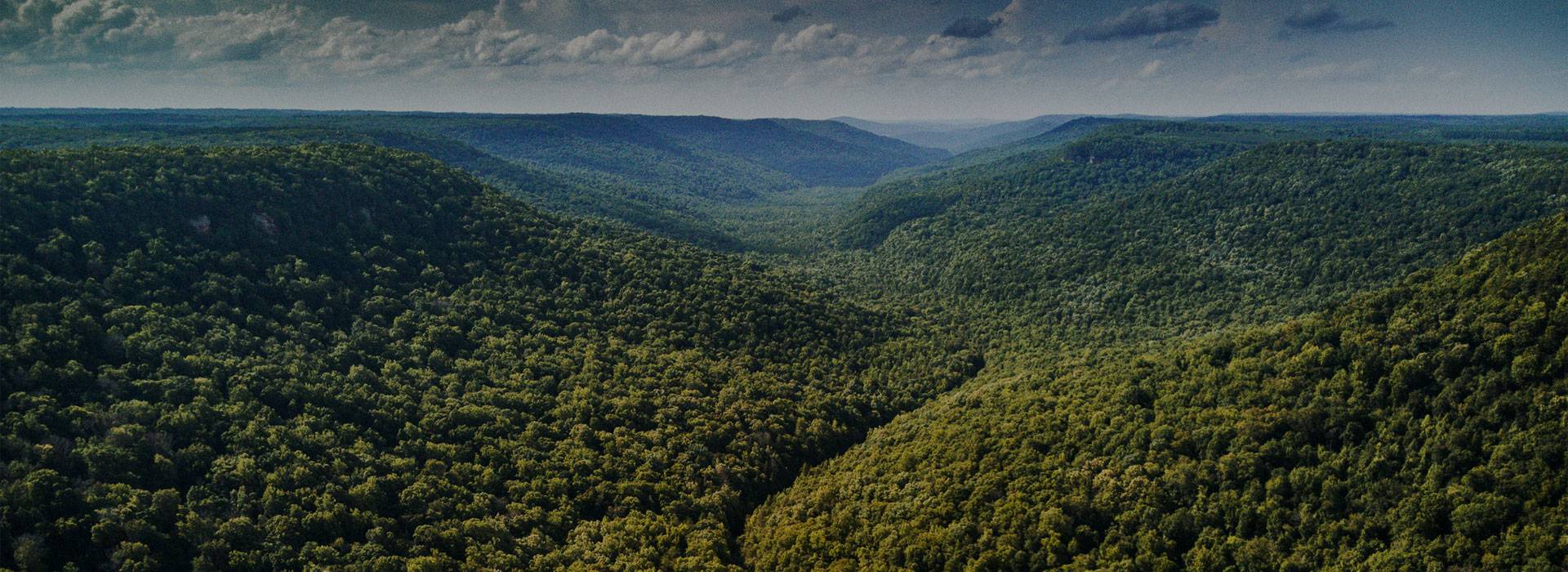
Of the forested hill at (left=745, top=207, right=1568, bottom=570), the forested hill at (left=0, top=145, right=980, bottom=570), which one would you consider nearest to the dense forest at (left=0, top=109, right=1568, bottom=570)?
the forested hill at (left=745, top=207, right=1568, bottom=570)

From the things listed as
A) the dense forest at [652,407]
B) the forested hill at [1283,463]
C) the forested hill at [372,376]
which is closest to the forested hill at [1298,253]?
the dense forest at [652,407]

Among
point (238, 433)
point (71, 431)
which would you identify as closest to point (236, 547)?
point (238, 433)

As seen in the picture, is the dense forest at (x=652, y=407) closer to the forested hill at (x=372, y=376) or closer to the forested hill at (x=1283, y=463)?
the forested hill at (x=1283, y=463)

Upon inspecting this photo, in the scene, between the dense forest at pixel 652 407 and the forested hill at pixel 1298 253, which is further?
the forested hill at pixel 1298 253

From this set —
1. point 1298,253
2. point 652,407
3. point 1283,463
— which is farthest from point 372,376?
point 1298,253

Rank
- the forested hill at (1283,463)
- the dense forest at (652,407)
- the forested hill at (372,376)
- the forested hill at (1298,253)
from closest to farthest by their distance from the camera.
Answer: the forested hill at (1283,463)
the dense forest at (652,407)
the forested hill at (372,376)
the forested hill at (1298,253)

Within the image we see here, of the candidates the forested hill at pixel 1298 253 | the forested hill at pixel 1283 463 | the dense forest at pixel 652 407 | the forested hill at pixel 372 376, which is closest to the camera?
the forested hill at pixel 1283 463
